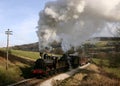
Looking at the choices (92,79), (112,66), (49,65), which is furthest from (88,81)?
(112,66)

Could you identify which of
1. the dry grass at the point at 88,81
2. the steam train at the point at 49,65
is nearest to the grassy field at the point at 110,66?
the steam train at the point at 49,65

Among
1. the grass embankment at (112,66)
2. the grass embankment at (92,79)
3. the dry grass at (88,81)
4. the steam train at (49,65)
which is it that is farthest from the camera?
the grass embankment at (112,66)

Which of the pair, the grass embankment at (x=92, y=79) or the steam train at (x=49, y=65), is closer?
the grass embankment at (x=92, y=79)

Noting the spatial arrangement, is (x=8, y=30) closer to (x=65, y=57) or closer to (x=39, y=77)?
(x=65, y=57)

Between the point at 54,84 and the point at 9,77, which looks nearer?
the point at 54,84

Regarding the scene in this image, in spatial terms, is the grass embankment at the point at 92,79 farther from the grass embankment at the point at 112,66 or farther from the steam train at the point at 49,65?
the steam train at the point at 49,65

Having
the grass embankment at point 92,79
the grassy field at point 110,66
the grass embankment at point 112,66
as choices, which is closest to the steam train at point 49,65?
the grass embankment at point 92,79

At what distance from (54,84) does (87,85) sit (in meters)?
3.53

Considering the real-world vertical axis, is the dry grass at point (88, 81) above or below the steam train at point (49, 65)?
below

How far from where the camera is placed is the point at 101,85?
24.6 metres

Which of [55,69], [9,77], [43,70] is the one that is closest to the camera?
[9,77]

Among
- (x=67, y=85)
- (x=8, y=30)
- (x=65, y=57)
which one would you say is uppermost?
(x=8, y=30)

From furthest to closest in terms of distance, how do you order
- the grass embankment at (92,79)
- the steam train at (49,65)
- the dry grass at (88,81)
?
the steam train at (49,65) → the grass embankment at (92,79) → the dry grass at (88,81)

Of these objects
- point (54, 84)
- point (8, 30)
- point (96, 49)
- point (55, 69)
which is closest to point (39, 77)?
point (55, 69)
